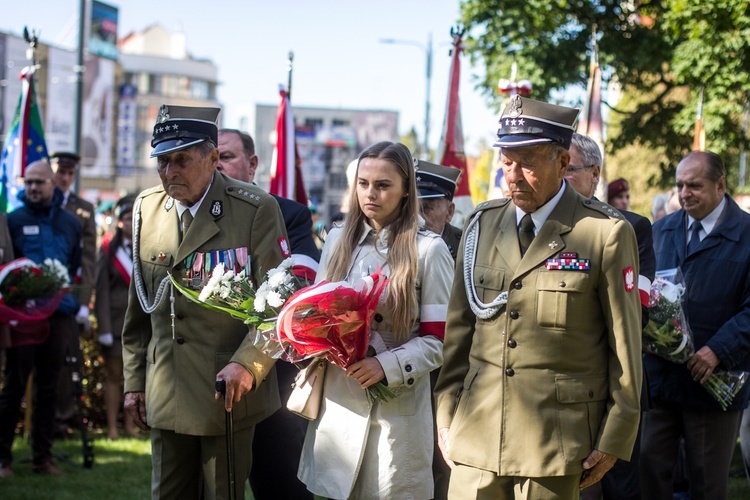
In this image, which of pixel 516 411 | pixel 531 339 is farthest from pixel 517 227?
pixel 516 411

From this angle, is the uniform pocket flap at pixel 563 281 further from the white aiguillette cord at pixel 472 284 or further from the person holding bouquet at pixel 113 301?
the person holding bouquet at pixel 113 301

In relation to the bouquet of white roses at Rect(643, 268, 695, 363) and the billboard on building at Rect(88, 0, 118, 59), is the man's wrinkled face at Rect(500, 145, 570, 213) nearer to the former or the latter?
the bouquet of white roses at Rect(643, 268, 695, 363)

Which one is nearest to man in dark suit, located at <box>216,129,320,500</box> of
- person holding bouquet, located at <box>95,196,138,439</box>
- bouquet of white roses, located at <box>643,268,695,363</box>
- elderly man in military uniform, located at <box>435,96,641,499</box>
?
elderly man in military uniform, located at <box>435,96,641,499</box>

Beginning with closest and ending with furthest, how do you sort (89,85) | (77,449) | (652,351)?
(652,351) → (77,449) → (89,85)

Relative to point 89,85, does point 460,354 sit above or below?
below

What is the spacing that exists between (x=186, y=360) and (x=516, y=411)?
1.66 metres

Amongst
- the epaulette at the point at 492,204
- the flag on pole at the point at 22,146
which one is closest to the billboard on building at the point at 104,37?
the flag on pole at the point at 22,146

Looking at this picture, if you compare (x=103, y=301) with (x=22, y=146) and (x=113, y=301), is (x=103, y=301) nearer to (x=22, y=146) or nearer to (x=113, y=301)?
(x=113, y=301)

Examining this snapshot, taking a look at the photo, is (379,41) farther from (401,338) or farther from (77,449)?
(401,338)

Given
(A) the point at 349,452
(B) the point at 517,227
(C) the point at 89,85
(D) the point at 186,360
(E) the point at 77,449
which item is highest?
(C) the point at 89,85

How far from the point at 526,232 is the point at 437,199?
2.14 meters

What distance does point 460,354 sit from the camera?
159 inches

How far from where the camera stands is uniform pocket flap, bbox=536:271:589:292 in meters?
3.66

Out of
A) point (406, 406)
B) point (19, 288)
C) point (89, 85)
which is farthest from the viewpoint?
point (89, 85)
